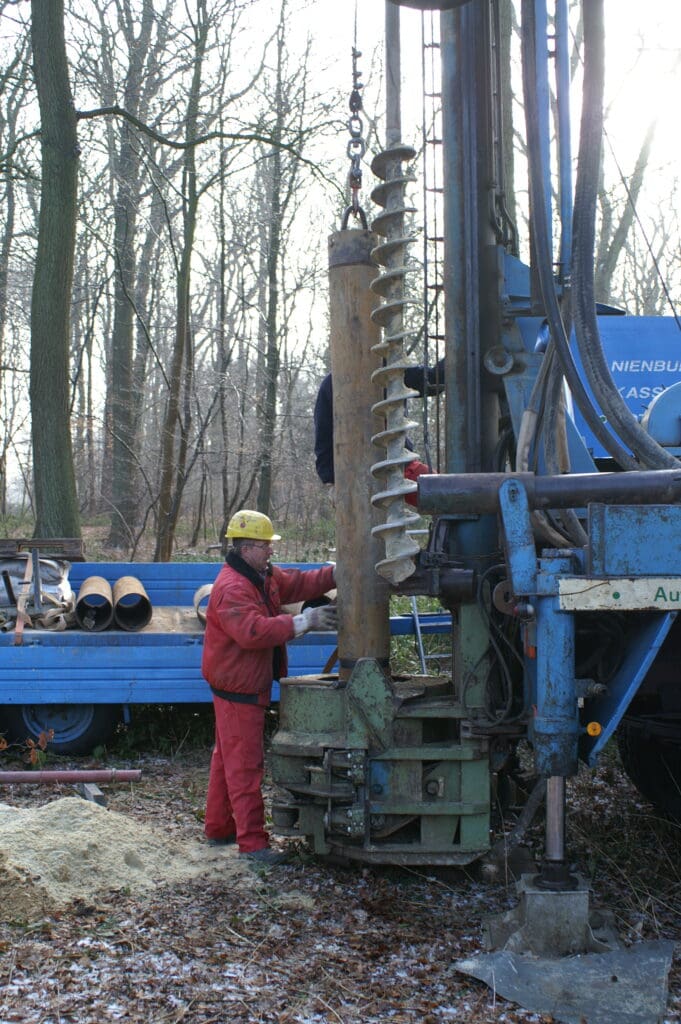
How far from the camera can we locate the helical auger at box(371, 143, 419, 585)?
4453 millimetres

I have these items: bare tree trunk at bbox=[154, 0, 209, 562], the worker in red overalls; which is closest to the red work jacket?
the worker in red overalls

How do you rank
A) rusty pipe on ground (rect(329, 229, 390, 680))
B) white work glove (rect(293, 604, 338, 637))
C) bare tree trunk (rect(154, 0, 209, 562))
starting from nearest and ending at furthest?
rusty pipe on ground (rect(329, 229, 390, 680)), white work glove (rect(293, 604, 338, 637)), bare tree trunk (rect(154, 0, 209, 562))

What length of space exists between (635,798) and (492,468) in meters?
2.36

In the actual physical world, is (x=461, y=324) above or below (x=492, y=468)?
above

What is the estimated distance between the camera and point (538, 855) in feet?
16.6

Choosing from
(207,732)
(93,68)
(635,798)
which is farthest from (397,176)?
(93,68)

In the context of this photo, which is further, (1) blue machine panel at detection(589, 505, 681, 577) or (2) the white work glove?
(2) the white work glove

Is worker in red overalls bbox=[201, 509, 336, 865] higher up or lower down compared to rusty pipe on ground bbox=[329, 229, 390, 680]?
lower down

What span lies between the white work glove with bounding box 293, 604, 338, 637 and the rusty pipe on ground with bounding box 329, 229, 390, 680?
0.13 metres

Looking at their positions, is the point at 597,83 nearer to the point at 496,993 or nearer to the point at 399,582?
the point at 399,582

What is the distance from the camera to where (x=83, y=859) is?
187 inches

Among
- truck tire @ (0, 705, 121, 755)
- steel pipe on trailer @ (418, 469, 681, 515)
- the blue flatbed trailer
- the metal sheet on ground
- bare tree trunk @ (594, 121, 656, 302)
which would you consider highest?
bare tree trunk @ (594, 121, 656, 302)

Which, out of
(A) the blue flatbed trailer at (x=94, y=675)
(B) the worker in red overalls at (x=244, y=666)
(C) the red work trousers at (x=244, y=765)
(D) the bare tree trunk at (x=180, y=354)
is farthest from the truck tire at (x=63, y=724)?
(D) the bare tree trunk at (x=180, y=354)

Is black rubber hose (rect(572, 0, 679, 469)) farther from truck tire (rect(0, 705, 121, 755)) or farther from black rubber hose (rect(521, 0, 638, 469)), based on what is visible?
truck tire (rect(0, 705, 121, 755))
